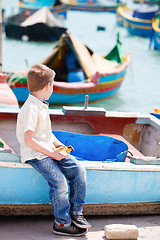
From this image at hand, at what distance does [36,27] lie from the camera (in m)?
19.6

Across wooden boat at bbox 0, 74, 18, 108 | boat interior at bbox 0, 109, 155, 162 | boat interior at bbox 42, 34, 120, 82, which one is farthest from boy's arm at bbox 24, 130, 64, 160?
boat interior at bbox 42, 34, 120, 82

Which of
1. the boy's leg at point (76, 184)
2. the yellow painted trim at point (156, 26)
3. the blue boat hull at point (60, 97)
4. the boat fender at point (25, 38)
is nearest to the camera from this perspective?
the boy's leg at point (76, 184)

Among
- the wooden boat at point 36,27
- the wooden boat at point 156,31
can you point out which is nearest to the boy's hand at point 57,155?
the wooden boat at point 156,31

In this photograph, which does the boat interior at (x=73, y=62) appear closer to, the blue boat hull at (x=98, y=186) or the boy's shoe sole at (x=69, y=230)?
the blue boat hull at (x=98, y=186)

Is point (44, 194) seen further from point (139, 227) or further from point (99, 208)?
point (139, 227)

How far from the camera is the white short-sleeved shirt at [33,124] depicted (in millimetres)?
2695

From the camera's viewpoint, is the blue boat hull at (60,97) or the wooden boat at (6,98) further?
the blue boat hull at (60,97)


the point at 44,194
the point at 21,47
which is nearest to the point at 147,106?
the point at 44,194

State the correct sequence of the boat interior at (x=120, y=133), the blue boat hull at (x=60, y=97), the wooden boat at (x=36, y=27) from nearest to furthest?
the boat interior at (x=120, y=133) < the blue boat hull at (x=60, y=97) < the wooden boat at (x=36, y=27)

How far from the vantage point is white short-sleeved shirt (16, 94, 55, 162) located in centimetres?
270

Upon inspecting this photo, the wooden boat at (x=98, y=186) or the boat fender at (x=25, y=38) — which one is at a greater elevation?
the wooden boat at (x=98, y=186)

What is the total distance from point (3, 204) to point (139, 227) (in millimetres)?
1080

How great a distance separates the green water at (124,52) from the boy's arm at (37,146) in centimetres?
565

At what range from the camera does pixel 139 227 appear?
3.19 meters
